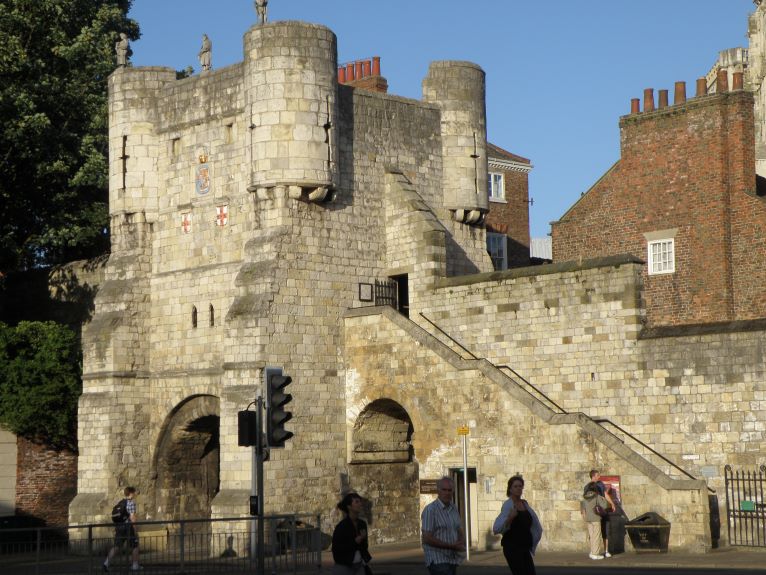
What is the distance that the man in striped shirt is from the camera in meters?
14.3

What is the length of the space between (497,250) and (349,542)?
119 feet

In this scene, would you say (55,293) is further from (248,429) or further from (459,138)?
(248,429)

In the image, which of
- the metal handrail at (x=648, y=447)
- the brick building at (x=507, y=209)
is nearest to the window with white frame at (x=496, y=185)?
the brick building at (x=507, y=209)

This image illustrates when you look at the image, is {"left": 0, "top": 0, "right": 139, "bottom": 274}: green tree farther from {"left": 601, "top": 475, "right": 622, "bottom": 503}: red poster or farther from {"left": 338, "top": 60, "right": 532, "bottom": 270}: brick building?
{"left": 601, "top": 475, "right": 622, "bottom": 503}: red poster

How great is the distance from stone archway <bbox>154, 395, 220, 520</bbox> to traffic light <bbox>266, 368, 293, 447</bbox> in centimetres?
1251

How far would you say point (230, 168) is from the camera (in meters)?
32.5

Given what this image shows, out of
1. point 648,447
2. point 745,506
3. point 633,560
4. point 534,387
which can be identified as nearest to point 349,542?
point 633,560

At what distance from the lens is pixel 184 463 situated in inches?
1324

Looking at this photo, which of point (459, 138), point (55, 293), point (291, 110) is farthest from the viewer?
point (55, 293)

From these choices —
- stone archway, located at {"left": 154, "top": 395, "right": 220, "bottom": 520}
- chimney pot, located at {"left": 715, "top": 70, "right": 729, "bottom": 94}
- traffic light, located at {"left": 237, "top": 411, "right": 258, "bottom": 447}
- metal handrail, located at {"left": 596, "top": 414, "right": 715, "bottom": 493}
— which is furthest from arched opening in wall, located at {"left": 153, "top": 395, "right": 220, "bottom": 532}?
chimney pot, located at {"left": 715, "top": 70, "right": 729, "bottom": 94}

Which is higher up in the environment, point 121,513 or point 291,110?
point 291,110

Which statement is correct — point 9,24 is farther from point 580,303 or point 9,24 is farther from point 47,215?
point 580,303

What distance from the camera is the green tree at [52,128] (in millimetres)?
37688

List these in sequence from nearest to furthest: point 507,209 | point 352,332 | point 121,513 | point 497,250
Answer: point 121,513
point 352,332
point 497,250
point 507,209
